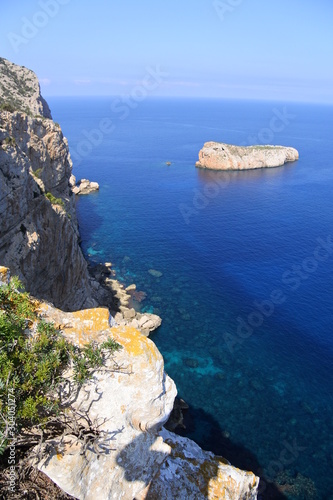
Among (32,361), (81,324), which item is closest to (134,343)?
(81,324)

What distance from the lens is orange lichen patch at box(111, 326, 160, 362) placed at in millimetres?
12188

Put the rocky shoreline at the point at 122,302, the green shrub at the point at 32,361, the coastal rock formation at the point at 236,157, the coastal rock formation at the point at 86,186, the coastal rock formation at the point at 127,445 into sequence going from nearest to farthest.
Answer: the green shrub at the point at 32,361, the coastal rock formation at the point at 127,445, the rocky shoreline at the point at 122,302, the coastal rock formation at the point at 86,186, the coastal rock formation at the point at 236,157

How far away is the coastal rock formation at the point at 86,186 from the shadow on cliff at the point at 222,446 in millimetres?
76377

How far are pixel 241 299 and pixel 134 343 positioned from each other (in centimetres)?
4093

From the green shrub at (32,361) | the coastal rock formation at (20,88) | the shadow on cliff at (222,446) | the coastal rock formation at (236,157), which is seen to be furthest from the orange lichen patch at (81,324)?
the coastal rock formation at (236,157)

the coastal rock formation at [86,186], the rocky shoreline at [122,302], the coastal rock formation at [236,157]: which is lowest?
the coastal rock formation at [86,186]

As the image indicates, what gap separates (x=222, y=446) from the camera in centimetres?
3044

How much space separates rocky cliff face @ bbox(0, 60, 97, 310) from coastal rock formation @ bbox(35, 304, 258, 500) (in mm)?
14313

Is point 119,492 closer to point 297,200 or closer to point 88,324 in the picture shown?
Answer: point 88,324

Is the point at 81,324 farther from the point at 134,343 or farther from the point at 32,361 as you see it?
the point at 32,361

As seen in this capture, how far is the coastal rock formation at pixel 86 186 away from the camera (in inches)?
3824

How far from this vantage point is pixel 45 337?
35.5 ft

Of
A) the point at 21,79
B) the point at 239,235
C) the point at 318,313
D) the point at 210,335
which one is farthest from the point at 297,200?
the point at 21,79

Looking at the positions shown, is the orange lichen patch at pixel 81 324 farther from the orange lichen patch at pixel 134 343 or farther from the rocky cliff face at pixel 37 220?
the rocky cliff face at pixel 37 220
